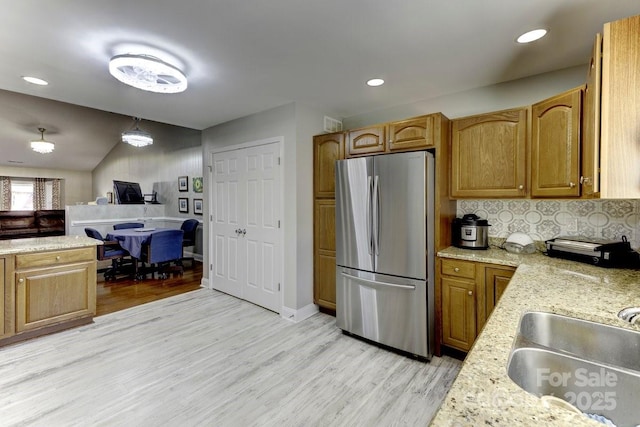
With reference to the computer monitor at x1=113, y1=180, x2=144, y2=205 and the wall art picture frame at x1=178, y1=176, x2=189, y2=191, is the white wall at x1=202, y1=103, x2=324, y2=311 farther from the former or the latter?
the computer monitor at x1=113, y1=180, x2=144, y2=205

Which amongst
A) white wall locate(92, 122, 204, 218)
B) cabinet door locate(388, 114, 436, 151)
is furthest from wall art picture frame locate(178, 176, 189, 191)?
cabinet door locate(388, 114, 436, 151)

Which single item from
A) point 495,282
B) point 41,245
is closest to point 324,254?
point 495,282

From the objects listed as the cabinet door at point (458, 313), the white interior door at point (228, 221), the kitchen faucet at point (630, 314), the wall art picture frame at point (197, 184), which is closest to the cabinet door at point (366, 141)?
the cabinet door at point (458, 313)

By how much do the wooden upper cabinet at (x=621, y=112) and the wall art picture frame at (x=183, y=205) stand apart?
681cm

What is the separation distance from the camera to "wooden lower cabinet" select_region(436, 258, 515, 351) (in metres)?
2.20

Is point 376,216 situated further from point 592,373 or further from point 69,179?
point 69,179

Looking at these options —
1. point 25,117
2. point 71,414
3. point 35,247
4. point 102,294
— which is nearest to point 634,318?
point 71,414

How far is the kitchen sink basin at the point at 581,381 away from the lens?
86cm

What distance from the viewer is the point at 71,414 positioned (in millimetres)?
1798

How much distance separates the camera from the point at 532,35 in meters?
1.88

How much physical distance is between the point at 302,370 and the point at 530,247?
221 cm

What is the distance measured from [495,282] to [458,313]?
0.41 m

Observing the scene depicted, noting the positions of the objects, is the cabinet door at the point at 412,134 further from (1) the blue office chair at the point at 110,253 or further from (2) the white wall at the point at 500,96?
(1) the blue office chair at the point at 110,253

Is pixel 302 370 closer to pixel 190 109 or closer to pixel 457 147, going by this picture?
pixel 457 147
